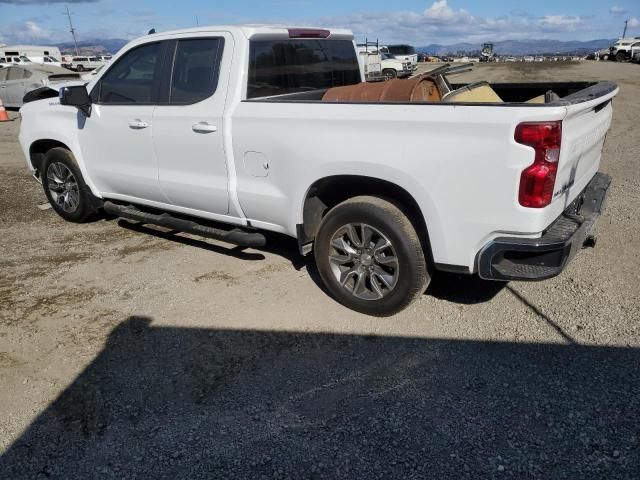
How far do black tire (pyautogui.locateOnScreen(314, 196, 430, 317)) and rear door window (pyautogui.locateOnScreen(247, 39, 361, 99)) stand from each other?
4.10 ft

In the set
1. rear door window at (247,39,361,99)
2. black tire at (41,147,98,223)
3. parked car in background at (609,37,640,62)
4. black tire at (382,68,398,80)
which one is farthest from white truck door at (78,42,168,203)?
parked car in background at (609,37,640,62)

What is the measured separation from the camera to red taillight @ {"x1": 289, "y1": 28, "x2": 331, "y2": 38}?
446 cm

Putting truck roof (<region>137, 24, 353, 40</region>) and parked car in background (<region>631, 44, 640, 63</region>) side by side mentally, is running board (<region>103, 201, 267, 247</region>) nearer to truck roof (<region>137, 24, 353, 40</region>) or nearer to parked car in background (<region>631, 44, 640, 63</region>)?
truck roof (<region>137, 24, 353, 40</region>)

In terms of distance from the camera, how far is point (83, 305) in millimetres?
4082

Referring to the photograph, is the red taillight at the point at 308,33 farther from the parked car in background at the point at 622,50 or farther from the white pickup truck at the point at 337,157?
the parked car in background at the point at 622,50

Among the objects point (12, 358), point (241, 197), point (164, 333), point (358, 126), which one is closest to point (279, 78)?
point (241, 197)

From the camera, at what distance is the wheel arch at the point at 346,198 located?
3436 millimetres

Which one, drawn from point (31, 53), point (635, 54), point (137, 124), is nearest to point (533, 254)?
point (137, 124)

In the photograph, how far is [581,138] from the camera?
3139mm

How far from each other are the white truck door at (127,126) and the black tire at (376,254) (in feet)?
5.84

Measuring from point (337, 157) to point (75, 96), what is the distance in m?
2.73

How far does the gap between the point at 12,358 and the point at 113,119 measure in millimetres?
2285

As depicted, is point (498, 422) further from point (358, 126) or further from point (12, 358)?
point (12, 358)

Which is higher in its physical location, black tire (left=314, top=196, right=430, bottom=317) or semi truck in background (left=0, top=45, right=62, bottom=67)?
semi truck in background (left=0, top=45, right=62, bottom=67)
